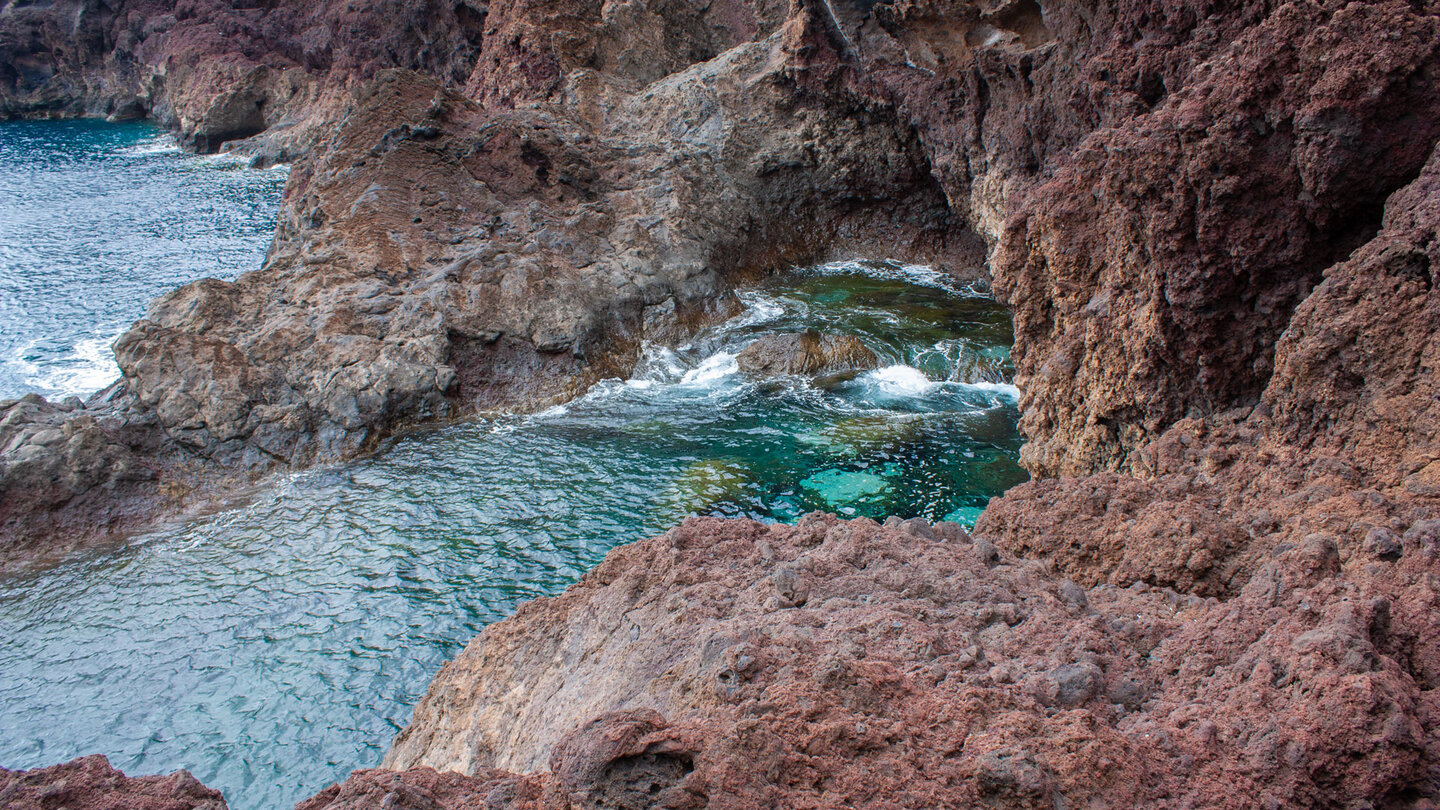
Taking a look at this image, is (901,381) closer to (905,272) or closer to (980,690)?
(905,272)

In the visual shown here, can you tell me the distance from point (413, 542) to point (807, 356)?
6742mm

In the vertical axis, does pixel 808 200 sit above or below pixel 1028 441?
above

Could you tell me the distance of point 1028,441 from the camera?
8.35 m

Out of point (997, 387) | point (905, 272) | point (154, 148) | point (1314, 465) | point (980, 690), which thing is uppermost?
point (1314, 465)

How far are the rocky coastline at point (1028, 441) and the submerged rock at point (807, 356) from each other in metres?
1.85

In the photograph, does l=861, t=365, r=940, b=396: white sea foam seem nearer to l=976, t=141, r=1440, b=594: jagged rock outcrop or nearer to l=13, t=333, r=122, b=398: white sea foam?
l=976, t=141, r=1440, b=594: jagged rock outcrop

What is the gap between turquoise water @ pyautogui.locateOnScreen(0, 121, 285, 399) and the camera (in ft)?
54.4

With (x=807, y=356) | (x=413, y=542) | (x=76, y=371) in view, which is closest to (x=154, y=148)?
(x=76, y=371)

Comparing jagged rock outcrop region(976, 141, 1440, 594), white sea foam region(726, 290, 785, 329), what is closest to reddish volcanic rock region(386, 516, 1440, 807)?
jagged rock outcrop region(976, 141, 1440, 594)

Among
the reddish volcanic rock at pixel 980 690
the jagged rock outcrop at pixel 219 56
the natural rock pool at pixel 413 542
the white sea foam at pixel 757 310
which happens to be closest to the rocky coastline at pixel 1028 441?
the reddish volcanic rock at pixel 980 690

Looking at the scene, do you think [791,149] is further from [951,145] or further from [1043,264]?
[1043,264]

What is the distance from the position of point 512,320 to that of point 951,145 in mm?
8659

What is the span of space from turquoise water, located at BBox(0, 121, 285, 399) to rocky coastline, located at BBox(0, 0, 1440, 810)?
5.34 meters

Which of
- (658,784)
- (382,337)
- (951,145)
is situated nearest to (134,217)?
(382,337)
